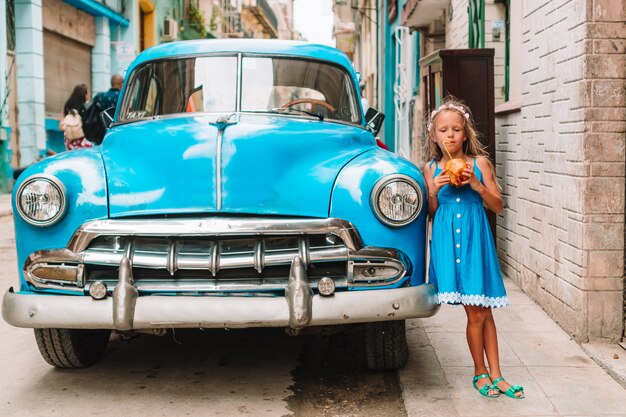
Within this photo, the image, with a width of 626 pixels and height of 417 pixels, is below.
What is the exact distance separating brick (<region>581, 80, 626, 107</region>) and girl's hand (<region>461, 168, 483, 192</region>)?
1197mm

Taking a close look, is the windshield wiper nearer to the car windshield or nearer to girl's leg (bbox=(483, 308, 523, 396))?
the car windshield

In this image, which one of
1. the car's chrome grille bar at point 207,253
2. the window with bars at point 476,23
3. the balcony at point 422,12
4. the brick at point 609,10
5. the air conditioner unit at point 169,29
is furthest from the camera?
the air conditioner unit at point 169,29

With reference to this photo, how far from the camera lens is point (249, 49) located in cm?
509

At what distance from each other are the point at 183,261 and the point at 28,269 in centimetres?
76

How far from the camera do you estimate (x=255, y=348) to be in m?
4.80

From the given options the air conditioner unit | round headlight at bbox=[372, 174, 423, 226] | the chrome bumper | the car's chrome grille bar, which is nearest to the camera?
the chrome bumper

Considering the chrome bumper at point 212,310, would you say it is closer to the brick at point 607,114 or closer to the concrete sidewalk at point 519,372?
the concrete sidewalk at point 519,372

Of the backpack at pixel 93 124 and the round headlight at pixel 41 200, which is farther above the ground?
the backpack at pixel 93 124

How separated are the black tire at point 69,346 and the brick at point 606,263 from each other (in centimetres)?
271

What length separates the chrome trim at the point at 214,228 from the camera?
3.61 metres

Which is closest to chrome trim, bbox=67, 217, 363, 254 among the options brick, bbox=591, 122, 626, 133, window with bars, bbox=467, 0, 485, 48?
brick, bbox=591, 122, 626, 133

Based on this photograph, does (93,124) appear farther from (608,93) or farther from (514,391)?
(514,391)

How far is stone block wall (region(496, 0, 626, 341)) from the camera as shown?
4520 millimetres

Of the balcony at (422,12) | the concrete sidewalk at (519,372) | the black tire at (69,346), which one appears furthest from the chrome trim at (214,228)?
the balcony at (422,12)
